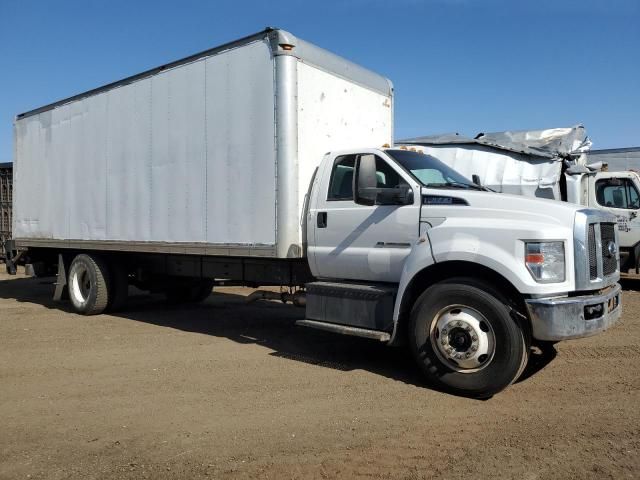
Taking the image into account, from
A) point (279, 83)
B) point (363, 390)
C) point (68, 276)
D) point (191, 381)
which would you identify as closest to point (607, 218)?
point (363, 390)

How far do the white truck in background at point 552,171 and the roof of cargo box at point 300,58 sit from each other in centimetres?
604

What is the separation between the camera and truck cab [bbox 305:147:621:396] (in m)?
4.76

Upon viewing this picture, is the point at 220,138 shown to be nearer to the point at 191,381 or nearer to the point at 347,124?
the point at 347,124

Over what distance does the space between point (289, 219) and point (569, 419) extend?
11.1 feet

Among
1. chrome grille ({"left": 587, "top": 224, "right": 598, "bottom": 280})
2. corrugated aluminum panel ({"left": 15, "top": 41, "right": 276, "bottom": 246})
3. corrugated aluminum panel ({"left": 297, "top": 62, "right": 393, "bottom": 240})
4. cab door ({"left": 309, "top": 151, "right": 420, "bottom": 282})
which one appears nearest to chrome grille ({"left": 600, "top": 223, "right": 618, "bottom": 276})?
chrome grille ({"left": 587, "top": 224, "right": 598, "bottom": 280})

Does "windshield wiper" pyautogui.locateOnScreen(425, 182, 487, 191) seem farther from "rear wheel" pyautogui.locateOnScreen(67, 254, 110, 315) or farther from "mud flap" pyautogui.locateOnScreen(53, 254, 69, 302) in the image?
"mud flap" pyautogui.locateOnScreen(53, 254, 69, 302)

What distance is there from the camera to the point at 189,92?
738 cm

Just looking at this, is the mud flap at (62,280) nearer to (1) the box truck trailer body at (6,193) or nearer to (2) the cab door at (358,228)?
(2) the cab door at (358,228)

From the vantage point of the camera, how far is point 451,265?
524cm

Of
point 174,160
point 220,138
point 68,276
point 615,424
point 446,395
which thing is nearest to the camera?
point 615,424

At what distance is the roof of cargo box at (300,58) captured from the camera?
6.24 m

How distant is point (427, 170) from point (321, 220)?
1255 millimetres

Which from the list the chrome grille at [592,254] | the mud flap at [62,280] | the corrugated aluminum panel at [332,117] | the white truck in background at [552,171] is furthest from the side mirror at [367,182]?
the white truck in background at [552,171]

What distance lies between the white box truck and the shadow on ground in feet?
1.84
